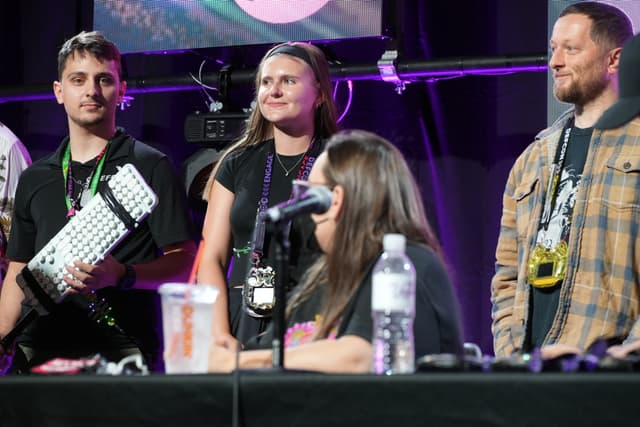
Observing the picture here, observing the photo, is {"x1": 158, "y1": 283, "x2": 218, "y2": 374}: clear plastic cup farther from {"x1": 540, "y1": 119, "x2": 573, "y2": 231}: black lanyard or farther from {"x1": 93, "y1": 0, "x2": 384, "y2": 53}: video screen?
{"x1": 93, "y1": 0, "x2": 384, "y2": 53}: video screen

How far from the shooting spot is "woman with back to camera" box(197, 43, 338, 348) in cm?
321

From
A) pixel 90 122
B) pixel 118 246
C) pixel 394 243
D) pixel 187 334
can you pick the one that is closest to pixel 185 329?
pixel 187 334

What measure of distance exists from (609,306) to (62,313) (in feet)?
5.84

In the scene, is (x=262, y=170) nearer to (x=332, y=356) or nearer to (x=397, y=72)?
(x=397, y=72)

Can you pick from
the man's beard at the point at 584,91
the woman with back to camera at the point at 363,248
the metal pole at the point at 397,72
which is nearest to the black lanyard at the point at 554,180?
the man's beard at the point at 584,91

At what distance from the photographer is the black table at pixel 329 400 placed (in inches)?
59.0

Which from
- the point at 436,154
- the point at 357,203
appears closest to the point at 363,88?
the point at 436,154

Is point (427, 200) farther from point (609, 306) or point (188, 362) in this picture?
point (188, 362)

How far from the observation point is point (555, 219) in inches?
123

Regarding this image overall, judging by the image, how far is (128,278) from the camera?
340 cm

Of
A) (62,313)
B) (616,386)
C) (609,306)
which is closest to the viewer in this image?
(616,386)

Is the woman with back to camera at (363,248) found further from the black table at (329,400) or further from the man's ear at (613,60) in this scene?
the man's ear at (613,60)

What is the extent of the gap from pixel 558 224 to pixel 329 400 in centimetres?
168

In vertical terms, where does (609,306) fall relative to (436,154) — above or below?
below
